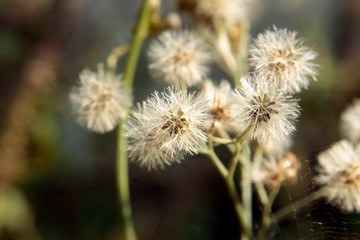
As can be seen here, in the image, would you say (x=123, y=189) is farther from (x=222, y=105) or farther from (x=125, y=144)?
(x=222, y=105)

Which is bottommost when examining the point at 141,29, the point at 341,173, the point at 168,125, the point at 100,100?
the point at 341,173

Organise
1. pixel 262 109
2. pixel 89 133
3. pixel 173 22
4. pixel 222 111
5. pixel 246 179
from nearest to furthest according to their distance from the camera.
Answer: pixel 262 109, pixel 222 111, pixel 246 179, pixel 173 22, pixel 89 133

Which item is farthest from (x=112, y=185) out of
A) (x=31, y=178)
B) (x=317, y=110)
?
(x=317, y=110)

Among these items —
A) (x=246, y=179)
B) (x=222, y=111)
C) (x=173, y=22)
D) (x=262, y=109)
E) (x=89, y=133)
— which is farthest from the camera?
(x=89, y=133)

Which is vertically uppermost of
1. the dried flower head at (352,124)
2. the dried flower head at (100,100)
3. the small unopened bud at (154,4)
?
the small unopened bud at (154,4)

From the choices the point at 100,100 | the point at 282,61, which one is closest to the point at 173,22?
the point at 100,100

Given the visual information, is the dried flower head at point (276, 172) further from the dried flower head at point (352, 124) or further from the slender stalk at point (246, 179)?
the dried flower head at point (352, 124)

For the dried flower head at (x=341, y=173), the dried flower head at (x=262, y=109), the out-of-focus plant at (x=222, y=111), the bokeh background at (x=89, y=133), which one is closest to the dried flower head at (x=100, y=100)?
the out-of-focus plant at (x=222, y=111)
